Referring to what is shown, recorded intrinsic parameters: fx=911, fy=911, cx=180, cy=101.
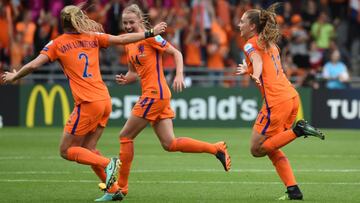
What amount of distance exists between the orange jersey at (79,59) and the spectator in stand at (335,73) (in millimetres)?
13832

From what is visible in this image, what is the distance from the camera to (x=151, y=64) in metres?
10.8

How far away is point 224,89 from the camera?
22594 millimetres

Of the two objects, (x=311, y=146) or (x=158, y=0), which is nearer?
(x=311, y=146)

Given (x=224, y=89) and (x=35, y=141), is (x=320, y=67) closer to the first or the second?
(x=224, y=89)

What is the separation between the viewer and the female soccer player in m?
10.6

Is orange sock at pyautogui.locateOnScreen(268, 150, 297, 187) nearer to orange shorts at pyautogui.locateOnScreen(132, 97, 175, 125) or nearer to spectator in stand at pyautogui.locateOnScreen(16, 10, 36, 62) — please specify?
orange shorts at pyautogui.locateOnScreen(132, 97, 175, 125)

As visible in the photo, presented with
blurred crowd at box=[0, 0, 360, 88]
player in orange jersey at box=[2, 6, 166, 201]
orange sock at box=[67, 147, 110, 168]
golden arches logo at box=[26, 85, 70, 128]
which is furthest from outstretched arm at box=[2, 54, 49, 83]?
blurred crowd at box=[0, 0, 360, 88]

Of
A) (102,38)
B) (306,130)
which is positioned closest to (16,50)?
(102,38)

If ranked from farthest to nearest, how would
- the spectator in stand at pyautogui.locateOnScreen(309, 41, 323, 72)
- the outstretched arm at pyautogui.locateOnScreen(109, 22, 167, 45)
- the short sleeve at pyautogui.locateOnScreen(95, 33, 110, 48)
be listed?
the spectator in stand at pyautogui.locateOnScreen(309, 41, 323, 72)
the short sleeve at pyautogui.locateOnScreen(95, 33, 110, 48)
the outstretched arm at pyautogui.locateOnScreen(109, 22, 167, 45)

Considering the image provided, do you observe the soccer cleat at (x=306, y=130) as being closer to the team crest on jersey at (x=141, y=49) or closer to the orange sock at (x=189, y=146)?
the orange sock at (x=189, y=146)

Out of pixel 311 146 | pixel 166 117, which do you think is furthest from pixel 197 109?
pixel 166 117

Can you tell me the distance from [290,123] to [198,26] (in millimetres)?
13744

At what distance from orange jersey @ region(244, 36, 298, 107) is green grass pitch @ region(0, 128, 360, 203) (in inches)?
45.9

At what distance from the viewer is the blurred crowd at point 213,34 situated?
23297mm
